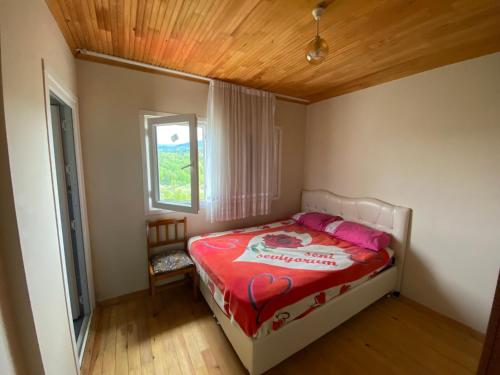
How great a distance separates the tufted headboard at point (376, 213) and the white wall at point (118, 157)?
92.7 inches

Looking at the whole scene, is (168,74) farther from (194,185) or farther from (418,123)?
(418,123)

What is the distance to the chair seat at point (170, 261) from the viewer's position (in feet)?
Result: 7.02

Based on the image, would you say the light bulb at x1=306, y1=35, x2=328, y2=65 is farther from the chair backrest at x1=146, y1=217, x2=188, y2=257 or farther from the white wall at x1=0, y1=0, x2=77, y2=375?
the chair backrest at x1=146, y1=217, x2=188, y2=257

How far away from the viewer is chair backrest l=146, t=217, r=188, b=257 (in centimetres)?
237

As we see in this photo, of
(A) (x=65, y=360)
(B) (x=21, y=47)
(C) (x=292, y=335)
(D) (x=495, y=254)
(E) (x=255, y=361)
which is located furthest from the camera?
(D) (x=495, y=254)

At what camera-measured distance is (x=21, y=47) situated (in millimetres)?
979

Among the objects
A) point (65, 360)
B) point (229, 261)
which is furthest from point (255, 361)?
point (65, 360)

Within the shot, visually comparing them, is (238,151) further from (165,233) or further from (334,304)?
(334,304)

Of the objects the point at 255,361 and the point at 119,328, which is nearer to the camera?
the point at 255,361

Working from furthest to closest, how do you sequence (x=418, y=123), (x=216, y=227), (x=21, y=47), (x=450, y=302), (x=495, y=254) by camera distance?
(x=216, y=227) < (x=418, y=123) < (x=450, y=302) < (x=495, y=254) < (x=21, y=47)

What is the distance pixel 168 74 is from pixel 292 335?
9.32 ft

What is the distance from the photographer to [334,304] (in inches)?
71.9

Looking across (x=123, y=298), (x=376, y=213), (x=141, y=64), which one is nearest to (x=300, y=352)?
(x=376, y=213)

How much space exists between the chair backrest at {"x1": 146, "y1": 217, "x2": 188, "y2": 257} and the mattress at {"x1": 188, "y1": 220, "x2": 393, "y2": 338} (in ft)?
0.64
